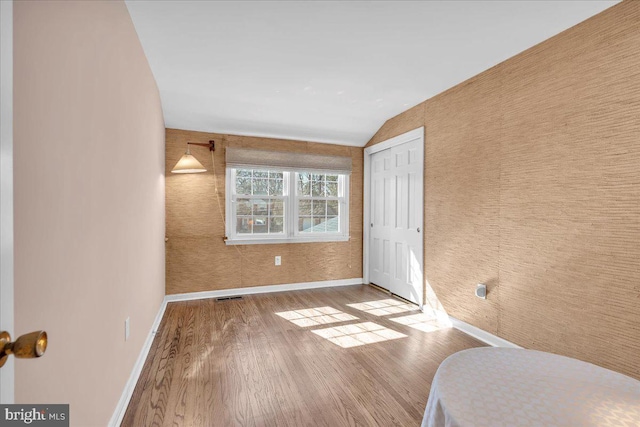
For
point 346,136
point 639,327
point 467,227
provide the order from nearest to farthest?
point 639,327
point 467,227
point 346,136

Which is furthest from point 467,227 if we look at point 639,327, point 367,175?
point 367,175

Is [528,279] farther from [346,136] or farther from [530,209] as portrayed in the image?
[346,136]

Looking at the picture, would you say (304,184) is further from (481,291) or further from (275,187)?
(481,291)

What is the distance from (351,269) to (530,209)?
2751 millimetres

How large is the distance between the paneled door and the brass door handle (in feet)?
10.9

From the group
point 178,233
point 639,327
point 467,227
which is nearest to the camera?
point 639,327

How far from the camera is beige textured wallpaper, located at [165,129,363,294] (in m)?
3.76

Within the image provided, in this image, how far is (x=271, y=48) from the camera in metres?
2.26

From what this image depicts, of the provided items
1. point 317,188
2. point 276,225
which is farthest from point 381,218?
point 276,225

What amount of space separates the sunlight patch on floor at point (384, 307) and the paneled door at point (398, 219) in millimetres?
125

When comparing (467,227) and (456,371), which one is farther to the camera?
(467,227)

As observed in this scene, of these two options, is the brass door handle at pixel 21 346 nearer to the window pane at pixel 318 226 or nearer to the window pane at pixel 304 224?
the window pane at pixel 304 224

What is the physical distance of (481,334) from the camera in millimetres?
2672

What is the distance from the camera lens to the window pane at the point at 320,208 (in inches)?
176
